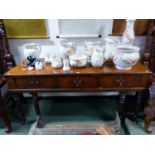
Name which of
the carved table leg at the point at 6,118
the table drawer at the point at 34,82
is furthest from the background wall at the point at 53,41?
the carved table leg at the point at 6,118

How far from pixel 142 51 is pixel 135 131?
912 millimetres

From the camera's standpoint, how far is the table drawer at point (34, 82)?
54.1 inches

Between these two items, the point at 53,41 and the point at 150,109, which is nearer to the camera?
the point at 150,109

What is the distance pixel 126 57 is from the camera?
A: 51.0 inches

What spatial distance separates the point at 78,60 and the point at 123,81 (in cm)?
45

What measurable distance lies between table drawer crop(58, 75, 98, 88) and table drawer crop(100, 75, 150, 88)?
0.08m

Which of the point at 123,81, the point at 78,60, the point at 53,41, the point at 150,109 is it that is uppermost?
the point at 53,41

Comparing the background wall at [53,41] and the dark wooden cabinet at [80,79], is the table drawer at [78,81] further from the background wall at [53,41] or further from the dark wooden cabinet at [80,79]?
the background wall at [53,41]

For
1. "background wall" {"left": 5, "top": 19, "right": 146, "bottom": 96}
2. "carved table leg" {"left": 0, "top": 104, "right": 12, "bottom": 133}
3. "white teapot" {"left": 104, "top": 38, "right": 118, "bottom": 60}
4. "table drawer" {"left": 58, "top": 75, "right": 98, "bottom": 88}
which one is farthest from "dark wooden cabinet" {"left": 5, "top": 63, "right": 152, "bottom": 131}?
"background wall" {"left": 5, "top": 19, "right": 146, "bottom": 96}

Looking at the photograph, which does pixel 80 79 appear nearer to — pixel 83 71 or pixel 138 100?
pixel 83 71

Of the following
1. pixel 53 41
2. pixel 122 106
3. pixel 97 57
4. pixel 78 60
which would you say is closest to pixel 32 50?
pixel 53 41

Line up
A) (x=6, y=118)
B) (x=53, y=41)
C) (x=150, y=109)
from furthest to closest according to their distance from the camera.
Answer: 1. (x=53, y=41)
2. (x=6, y=118)
3. (x=150, y=109)

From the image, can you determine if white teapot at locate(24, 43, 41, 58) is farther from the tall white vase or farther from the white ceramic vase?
the tall white vase
